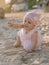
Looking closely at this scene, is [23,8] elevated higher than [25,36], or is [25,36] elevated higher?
[25,36]

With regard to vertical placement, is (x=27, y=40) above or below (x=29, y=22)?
below

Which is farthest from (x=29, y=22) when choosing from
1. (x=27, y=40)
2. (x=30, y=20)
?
(x=27, y=40)

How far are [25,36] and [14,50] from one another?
21cm

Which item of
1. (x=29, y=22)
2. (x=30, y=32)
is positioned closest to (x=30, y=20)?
(x=29, y=22)

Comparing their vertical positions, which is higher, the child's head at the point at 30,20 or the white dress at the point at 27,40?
the child's head at the point at 30,20

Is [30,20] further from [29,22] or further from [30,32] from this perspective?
[30,32]

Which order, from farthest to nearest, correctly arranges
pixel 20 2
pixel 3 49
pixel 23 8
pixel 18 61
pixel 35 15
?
pixel 20 2, pixel 23 8, pixel 3 49, pixel 35 15, pixel 18 61

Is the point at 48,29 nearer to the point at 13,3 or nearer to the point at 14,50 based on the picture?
the point at 14,50

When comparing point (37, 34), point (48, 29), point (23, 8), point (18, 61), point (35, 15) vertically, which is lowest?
point (23, 8)

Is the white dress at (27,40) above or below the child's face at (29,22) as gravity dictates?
below

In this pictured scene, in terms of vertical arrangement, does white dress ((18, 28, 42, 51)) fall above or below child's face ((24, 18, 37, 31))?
below

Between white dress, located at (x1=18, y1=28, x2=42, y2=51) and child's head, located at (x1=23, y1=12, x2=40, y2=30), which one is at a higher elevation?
child's head, located at (x1=23, y1=12, x2=40, y2=30)

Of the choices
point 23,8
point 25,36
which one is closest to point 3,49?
point 25,36

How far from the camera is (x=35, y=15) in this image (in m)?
2.32
